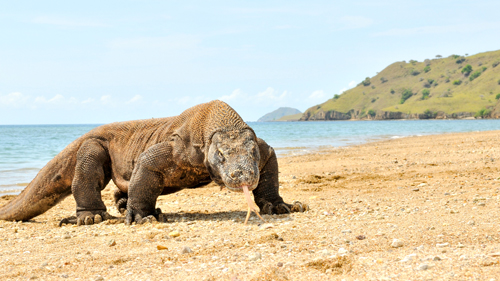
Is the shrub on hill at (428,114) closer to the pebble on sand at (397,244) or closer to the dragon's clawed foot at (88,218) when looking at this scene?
the dragon's clawed foot at (88,218)

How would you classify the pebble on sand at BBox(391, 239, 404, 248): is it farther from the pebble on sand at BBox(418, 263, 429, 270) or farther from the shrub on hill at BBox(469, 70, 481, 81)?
the shrub on hill at BBox(469, 70, 481, 81)

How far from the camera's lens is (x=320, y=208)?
272 inches

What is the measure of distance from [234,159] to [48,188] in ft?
13.2

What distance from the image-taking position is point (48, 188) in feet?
25.4

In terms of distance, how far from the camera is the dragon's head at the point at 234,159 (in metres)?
5.25

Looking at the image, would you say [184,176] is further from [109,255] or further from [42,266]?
[42,266]

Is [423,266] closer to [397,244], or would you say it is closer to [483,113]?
[397,244]

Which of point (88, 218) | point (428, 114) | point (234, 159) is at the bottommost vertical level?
point (428, 114)

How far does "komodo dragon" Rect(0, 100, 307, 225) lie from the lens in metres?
5.74

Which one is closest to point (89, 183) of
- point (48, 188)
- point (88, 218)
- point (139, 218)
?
point (88, 218)

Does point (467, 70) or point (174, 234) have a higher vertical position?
point (467, 70)

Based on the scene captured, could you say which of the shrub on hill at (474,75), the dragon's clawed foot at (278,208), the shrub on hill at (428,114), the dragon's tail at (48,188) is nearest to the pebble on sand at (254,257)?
the dragon's clawed foot at (278,208)

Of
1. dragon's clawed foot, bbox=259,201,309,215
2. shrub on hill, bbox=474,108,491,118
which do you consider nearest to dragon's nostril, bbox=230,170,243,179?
dragon's clawed foot, bbox=259,201,309,215

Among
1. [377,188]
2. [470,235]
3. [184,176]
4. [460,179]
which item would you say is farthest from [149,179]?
[460,179]
